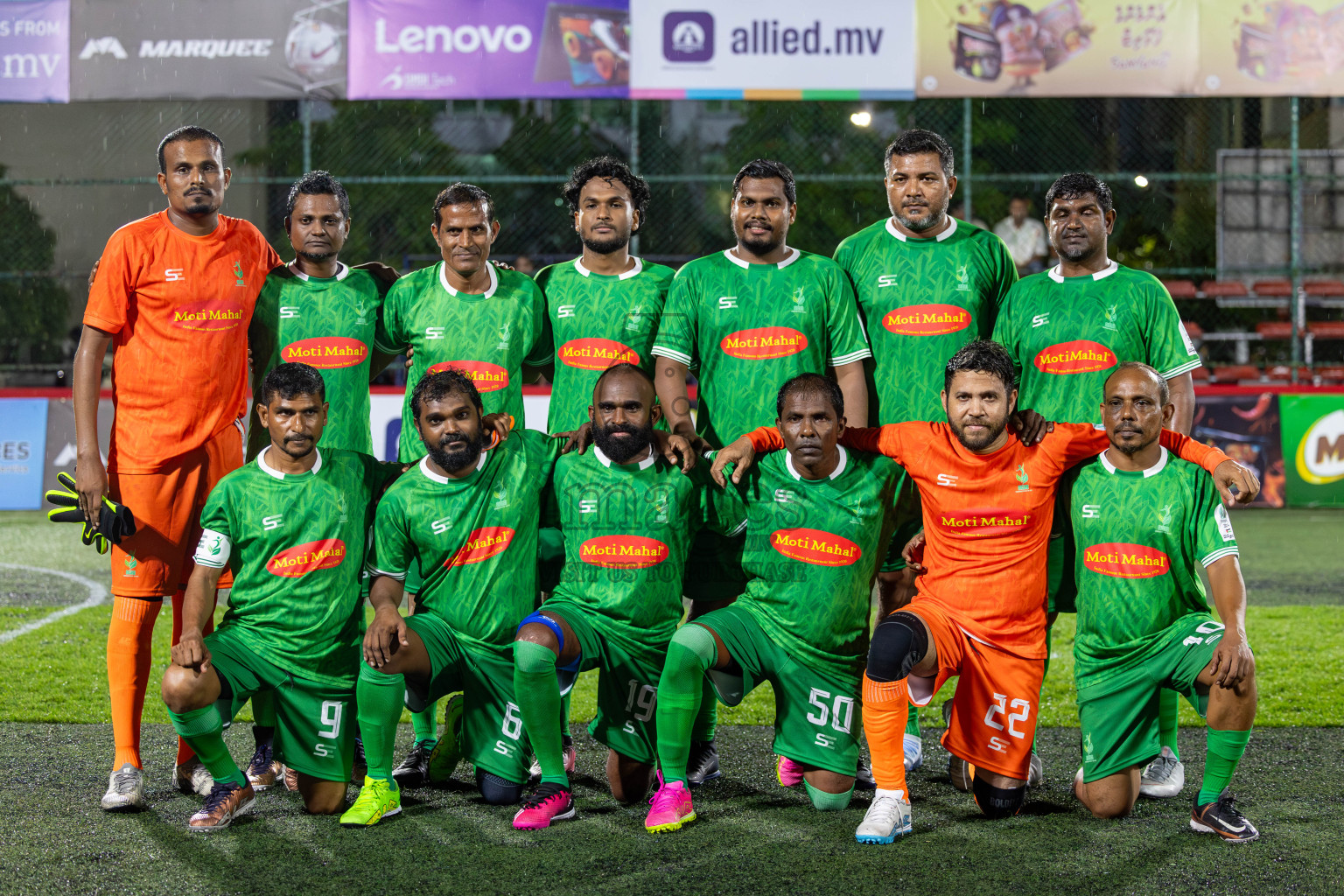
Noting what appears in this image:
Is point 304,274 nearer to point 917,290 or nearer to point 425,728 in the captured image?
point 425,728

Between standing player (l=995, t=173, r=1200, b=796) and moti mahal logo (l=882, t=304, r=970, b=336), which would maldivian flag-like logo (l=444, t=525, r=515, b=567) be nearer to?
moti mahal logo (l=882, t=304, r=970, b=336)

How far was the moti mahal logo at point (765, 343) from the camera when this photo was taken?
4.33 meters

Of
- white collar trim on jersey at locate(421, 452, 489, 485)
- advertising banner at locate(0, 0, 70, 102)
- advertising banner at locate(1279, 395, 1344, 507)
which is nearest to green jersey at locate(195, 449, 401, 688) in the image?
white collar trim on jersey at locate(421, 452, 489, 485)

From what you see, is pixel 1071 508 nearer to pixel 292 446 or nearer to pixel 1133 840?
pixel 1133 840

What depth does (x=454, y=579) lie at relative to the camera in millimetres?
3961

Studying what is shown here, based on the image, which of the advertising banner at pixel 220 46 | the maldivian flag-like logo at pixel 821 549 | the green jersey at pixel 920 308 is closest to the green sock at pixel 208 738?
the maldivian flag-like logo at pixel 821 549

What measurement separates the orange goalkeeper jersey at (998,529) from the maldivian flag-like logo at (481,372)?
4.89ft

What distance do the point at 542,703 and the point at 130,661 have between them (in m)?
1.41

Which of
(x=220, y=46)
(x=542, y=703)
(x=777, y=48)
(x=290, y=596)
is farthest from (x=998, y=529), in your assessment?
(x=220, y=46)

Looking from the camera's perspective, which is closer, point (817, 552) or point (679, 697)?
point (679, 697)

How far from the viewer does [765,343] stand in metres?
4.34

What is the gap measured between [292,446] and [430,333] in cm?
74

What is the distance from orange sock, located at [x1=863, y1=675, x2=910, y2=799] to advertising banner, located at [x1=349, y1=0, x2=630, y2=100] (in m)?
9.05

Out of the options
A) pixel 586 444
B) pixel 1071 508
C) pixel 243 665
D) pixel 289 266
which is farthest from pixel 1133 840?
pixel 289 266
